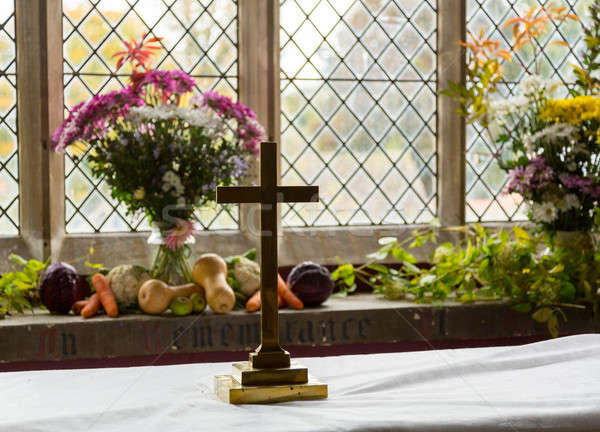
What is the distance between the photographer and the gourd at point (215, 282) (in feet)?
8.84

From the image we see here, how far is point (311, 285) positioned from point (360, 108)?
103cm

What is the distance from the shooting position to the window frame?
10.2 feet

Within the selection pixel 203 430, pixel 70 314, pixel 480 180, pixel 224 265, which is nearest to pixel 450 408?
pixel 203 430

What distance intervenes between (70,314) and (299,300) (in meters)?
0.82

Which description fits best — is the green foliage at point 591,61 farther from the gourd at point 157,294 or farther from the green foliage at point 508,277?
the gourd at point 157,294

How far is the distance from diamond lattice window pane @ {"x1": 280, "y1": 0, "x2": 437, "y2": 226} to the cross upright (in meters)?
2.01

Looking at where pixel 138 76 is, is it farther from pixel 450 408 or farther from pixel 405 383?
pixel 450 408

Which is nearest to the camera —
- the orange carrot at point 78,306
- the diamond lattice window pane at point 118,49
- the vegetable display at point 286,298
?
the orange carrot at point 78,306

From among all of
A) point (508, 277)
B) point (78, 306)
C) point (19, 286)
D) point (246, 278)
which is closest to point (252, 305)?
point (246, 278)

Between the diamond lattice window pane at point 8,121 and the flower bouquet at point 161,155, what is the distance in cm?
46

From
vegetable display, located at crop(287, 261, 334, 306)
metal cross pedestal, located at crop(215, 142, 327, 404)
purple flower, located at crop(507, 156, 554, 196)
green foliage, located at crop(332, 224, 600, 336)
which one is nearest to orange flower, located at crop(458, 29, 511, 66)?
purple flower, located at crop(507, 156, 554, 196)

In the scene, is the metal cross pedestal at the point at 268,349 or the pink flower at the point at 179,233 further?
the pink flower at the point at 179,233

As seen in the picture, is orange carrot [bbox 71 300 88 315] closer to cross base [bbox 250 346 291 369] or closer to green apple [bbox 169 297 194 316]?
green apple [bbox 169 297 194 316]

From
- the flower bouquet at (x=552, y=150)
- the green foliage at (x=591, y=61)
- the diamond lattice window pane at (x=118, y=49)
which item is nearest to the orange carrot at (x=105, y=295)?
the diamond lattice window pane at (x=118, y=49)
